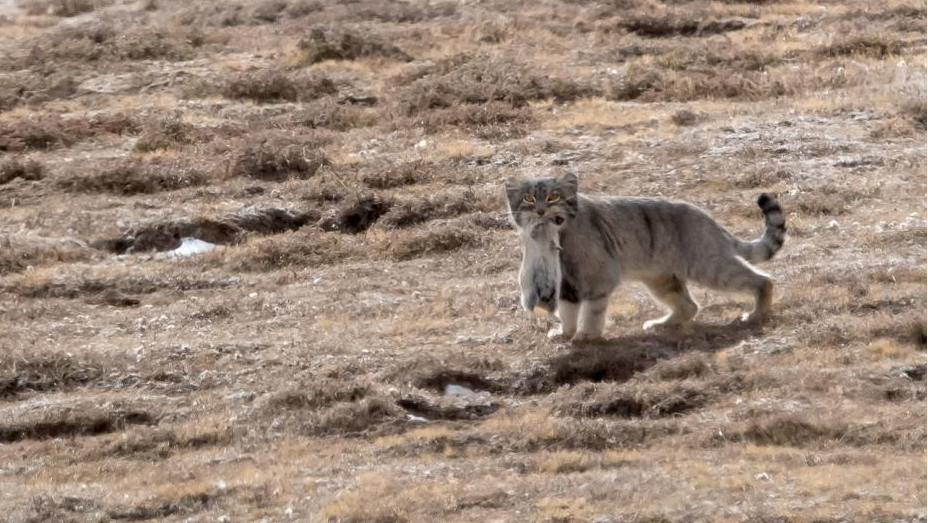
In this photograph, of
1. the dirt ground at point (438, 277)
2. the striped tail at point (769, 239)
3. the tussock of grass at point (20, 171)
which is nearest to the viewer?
the dirt ground at point (438, 277)

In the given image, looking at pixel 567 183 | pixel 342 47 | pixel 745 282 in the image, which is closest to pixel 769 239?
pixel 745 282

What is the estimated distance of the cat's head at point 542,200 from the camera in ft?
47.7

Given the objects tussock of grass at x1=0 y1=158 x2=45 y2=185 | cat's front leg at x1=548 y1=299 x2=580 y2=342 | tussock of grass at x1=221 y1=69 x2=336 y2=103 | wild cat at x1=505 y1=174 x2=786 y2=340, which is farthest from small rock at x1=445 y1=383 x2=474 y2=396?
tussock of grass at x1=221 y1=69 x2=336 y2=103

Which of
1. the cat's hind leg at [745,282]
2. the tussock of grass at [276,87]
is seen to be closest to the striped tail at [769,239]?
the cat's hind leg at [745,282]

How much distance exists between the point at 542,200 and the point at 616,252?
2.92 ft

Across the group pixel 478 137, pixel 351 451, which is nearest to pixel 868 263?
pixel 351 451

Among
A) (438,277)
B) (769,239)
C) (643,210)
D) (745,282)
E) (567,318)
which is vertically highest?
(643,210)

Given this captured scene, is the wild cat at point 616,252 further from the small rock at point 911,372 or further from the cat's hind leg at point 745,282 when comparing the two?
the small rock at point 911,372

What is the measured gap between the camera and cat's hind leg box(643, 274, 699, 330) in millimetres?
15227

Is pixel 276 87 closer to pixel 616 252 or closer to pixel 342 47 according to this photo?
pixel 342 47

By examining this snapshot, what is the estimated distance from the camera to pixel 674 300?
1527cm

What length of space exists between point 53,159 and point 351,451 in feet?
48.6

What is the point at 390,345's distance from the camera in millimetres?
16016

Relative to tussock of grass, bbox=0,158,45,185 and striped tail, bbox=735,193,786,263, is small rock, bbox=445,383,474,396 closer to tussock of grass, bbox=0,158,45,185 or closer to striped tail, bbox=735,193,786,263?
striped tail, bbox=735,193,786,263
